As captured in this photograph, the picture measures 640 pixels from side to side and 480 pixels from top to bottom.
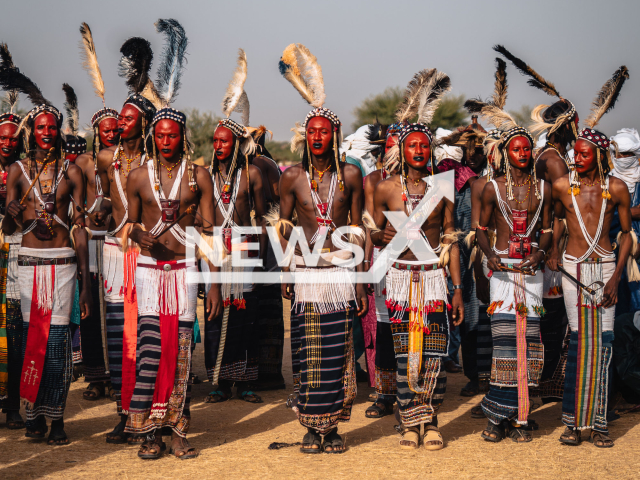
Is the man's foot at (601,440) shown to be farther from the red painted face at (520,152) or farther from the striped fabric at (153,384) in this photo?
the striped fabric at (153,384)

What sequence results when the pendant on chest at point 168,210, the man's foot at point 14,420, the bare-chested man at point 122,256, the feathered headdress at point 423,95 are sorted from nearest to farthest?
1. the pendant on chest at point 168,210
2. the bare-chested man at point 122,256
3. the man's foot at point 14,420
4. the feathered headdress at point 423,95

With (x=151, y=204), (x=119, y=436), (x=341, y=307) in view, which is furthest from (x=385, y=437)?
(x=151, y=204)

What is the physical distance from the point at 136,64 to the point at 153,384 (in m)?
3.04

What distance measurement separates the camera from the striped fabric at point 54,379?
555 centimetres

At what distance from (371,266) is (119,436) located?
229cm

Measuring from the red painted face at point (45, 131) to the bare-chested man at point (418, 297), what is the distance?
8.52 feet

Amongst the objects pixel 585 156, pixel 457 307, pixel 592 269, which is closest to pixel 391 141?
pixel 585 156

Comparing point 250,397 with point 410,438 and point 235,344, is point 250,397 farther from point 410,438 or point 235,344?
point 410,438

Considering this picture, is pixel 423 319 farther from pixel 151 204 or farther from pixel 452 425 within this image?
pixel 151 204

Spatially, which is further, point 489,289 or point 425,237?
point 489,289

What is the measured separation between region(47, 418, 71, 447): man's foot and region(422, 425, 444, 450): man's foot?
2.67 meters

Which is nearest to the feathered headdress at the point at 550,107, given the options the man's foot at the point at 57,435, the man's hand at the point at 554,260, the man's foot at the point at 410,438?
the man's hand at the point at 554,260

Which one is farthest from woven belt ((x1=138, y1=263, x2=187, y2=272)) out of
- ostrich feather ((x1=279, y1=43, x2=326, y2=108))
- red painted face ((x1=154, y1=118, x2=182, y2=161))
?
ostrich feather ((x1=279, y1=43, x2=326, y2=108))

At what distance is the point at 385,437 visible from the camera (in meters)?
5.69
